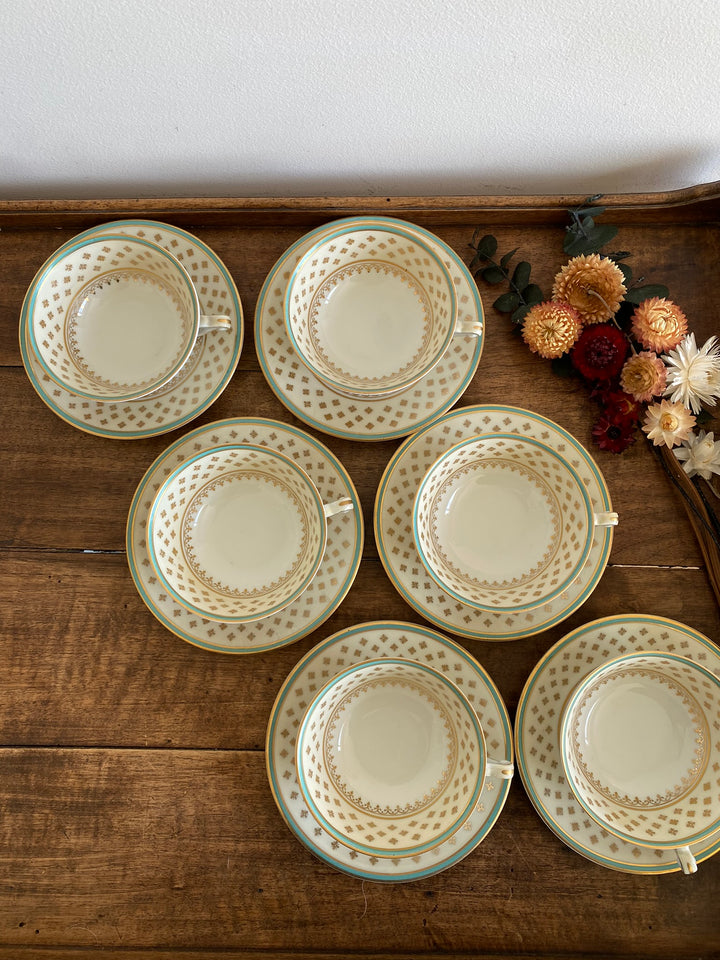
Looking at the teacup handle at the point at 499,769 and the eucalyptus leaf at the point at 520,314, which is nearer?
the teacup handle at the point at 499,769

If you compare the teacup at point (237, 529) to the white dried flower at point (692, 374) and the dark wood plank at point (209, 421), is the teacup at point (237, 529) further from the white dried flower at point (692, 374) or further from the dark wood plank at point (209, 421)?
the white dried flower at point (692, 374)

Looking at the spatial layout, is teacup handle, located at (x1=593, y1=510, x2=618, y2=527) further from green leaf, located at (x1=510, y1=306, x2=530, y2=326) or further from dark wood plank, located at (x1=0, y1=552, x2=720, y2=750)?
green leaf, located at (x1=510, y1=306, x2=530, y2=326)

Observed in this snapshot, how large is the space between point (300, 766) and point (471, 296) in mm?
621

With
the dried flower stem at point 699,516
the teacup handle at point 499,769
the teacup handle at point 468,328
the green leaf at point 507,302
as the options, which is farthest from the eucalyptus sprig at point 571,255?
the teacup handle at point 499,769

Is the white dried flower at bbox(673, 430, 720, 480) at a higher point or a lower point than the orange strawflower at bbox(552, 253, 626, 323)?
lower

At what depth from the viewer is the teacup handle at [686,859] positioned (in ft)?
2.26

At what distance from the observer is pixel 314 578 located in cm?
81

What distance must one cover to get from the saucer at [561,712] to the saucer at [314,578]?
276mm

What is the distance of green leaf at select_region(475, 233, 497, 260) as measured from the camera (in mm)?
867

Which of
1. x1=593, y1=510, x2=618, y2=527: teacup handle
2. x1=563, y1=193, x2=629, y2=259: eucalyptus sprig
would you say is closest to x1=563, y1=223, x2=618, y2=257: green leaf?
x1=563, y1=193, x2=629, y2=259: eucalyptus sprig

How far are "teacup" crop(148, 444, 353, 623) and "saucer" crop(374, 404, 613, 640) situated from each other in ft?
0.27

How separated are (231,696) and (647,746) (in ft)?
1.71

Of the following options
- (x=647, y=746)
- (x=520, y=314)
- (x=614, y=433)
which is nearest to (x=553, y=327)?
(x=520, y=314)

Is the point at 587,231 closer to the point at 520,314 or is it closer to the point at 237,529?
the point at 520,314
